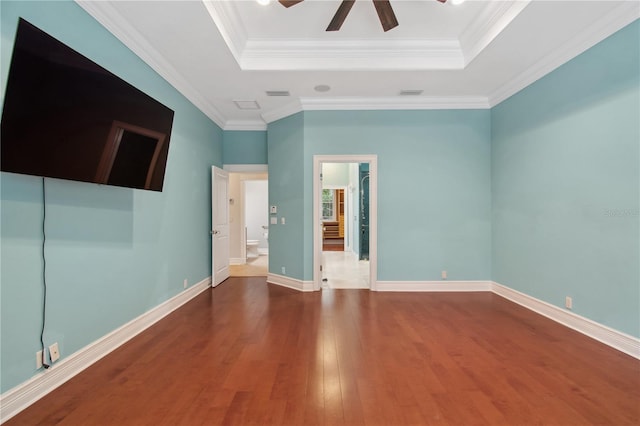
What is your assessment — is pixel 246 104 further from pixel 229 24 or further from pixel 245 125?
pixel 229 24

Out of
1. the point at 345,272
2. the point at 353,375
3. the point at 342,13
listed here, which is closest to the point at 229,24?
the point at 342,13

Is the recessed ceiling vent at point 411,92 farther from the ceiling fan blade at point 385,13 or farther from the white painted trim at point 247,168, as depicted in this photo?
the white painted trim at point 247,168

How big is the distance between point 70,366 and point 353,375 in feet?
7.30

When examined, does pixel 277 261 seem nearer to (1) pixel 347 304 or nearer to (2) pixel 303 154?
(1) pixel 347 304

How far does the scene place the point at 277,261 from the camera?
4.92 metres

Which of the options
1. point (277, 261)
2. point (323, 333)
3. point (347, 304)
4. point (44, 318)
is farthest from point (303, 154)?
point (44, 318)

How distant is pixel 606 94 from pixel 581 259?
168 cm

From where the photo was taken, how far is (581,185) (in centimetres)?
296

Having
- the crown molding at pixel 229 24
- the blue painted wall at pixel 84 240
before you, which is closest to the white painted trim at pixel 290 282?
the blue painted wall at pixel 84 240

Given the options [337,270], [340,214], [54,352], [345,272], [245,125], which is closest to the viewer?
[54,352]

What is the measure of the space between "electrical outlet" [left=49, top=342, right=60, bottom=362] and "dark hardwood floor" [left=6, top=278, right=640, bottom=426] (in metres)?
0.23

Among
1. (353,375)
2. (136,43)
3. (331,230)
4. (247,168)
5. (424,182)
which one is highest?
(136,43)

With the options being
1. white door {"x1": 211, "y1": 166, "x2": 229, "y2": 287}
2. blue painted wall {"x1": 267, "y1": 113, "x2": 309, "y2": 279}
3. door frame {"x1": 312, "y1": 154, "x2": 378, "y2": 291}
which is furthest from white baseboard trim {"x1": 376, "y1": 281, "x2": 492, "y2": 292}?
white door {"x1": 211, "y1": 166, "x2": 229, "y2": 287}

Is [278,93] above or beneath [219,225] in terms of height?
above
